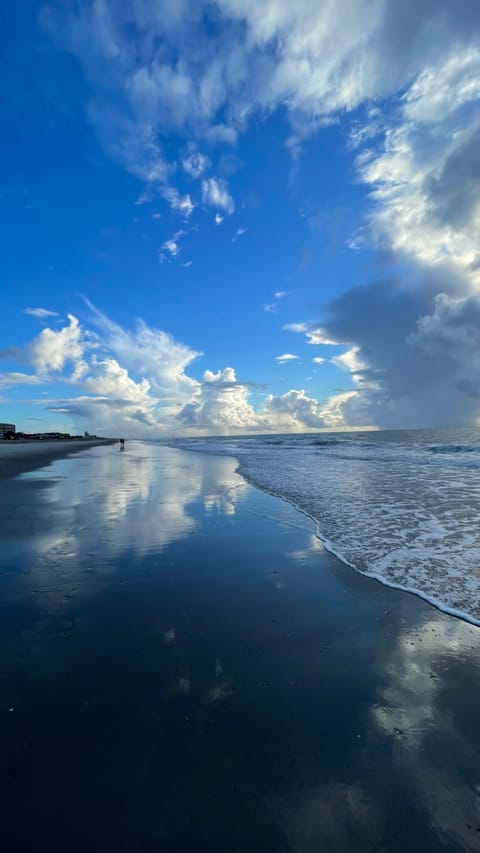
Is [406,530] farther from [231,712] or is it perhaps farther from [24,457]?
[24,457]

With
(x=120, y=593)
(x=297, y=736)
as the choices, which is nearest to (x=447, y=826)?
(x=297, y=736)

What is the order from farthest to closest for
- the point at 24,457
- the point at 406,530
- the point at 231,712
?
1. the point at 24,457
2. the point at 406,530
3. the point at 231,712

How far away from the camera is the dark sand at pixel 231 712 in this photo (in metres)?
2.31

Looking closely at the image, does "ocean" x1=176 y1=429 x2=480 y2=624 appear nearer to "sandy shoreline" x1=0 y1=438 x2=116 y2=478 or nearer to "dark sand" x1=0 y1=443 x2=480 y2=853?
"dark sand" x1=0 y1=443 x2=480 y2=853

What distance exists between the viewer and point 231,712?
127 inches

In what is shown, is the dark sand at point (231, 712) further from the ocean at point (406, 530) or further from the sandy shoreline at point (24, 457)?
the sandy shoreline at point (24, 457)

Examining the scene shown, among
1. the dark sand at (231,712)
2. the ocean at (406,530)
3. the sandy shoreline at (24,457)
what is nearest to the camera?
the dark sand at (231,712)

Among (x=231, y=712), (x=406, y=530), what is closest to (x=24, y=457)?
(x=406, y=530)

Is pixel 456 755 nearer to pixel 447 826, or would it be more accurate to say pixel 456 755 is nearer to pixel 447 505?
pixel 447 826

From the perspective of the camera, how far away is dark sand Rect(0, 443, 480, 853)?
2.31 m

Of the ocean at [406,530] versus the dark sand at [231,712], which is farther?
the ocean at [406,530]

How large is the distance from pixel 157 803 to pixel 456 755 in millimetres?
2164

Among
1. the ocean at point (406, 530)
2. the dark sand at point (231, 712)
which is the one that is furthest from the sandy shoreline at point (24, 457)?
the dark sand at point (231, 712)

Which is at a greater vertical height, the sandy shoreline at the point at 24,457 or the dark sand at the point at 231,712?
the sandy shoreline at the point at 24,457
